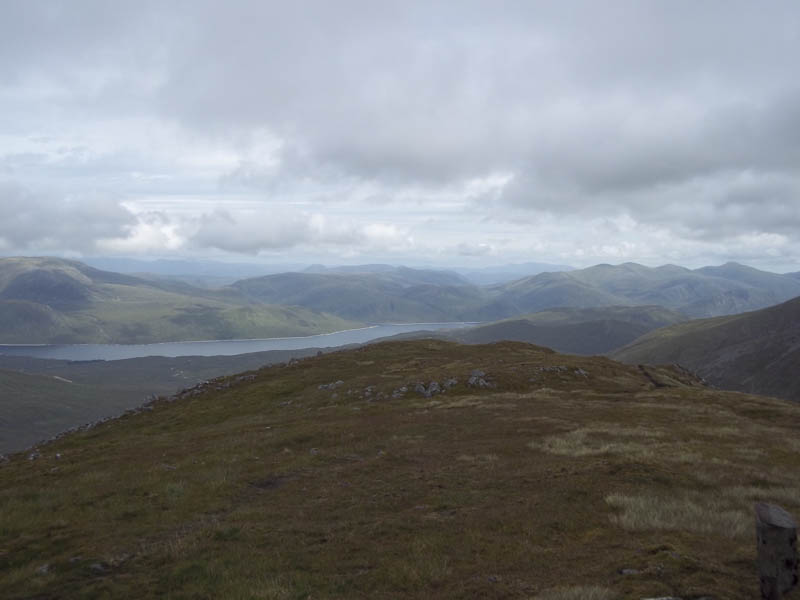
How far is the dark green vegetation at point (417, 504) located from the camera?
14.0 m

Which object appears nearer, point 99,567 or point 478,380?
point 99,567

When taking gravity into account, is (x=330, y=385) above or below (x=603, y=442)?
below

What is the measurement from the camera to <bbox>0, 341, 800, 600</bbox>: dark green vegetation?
14.0 m

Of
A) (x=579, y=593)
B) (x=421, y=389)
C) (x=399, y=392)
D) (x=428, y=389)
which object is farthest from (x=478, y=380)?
(x=579, y=593)

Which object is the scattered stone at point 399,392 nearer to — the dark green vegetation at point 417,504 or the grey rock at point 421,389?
the grey rock at point 421,389

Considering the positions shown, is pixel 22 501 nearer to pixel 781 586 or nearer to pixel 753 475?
pixel 781 586

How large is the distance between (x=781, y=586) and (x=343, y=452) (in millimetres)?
24147

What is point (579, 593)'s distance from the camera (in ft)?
37.6

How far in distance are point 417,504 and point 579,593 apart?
10.4 metres

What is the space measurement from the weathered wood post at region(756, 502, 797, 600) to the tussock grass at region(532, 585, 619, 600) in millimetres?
3372


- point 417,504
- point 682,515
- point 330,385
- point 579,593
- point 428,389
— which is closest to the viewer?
point 579,593

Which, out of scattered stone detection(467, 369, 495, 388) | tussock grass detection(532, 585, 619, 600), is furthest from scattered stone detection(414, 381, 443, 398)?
tussock grass detection(532, 585, 619, 600)

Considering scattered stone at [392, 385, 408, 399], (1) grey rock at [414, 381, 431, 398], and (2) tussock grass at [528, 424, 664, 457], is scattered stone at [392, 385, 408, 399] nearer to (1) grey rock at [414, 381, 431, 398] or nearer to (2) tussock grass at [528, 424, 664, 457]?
(1) grey rock at [414, 381, 431, 398]

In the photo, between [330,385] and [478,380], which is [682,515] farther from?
[330,385]
